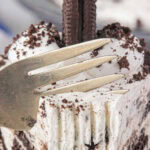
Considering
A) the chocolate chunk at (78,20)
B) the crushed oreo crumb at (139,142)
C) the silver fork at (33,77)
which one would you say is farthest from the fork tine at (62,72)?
the crushed oreo crumb at (139,142)

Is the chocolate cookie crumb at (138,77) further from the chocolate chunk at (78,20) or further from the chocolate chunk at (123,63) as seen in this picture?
the chocolate chunk at (78,20)

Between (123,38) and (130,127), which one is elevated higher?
(123,38)

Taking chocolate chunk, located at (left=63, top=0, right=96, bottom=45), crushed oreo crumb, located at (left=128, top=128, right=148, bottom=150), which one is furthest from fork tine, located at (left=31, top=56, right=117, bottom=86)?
crushed oreo crumb, located at (left=128, top=128, right=148, bottom=150)

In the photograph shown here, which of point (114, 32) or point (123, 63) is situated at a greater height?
point (114, 32)

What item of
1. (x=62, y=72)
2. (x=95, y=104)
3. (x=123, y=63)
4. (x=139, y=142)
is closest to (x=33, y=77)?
(x=62, y=72)

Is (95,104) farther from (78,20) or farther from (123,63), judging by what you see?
(78,20)

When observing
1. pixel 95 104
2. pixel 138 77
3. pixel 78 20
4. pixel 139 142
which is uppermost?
pixel 78 20

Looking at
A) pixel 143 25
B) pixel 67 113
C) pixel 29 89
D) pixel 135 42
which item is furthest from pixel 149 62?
pixel 143 25

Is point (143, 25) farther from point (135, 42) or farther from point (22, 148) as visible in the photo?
point (22, 148)
